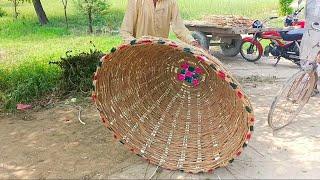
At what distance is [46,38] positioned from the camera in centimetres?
1245

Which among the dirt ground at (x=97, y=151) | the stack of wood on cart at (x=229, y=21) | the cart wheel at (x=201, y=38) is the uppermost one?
the stack of wood on cart at (x=229, y=21)

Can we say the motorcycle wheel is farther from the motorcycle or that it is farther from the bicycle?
the bicycle

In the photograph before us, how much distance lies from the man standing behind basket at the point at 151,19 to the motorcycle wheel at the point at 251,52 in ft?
16.9

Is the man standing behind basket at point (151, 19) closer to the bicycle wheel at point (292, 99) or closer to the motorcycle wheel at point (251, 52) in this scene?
the bicycle wheel at point (292, 99)

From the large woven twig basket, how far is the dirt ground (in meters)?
0.20

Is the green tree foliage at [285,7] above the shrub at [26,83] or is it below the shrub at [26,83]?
above

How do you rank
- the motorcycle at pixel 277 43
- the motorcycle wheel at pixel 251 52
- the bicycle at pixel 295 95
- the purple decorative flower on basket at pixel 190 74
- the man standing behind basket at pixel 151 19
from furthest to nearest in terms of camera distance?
the motorcycle wheel at pixel 251 52 → the motorcycle at pixel 277 43 → the bicycle at pixel 295 95 → the purple decorative flower on basket at pixel 190 74 → the man standing behind basket at pixel 151 19

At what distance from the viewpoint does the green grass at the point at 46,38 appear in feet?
22.6

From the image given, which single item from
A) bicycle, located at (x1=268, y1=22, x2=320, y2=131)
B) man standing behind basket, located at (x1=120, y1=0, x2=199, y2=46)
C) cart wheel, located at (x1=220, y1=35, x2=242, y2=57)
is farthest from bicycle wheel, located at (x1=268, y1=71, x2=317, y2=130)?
cart wheel, located at (x1=220, y1=35, x2=242, y2=57)

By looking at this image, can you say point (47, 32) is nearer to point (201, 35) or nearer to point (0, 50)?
point (0, 50)

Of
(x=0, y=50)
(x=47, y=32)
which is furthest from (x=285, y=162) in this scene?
(x=47, y=32)

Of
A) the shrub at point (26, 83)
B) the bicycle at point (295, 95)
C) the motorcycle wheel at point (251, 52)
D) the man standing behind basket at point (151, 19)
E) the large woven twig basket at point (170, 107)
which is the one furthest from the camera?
the motorcycle wheel at point (251, 52)

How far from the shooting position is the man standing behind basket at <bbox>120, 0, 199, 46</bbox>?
15.1 ft

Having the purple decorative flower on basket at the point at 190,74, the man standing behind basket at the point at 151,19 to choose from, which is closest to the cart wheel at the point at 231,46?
the purple decorative flower on basket at the point at 190,74
